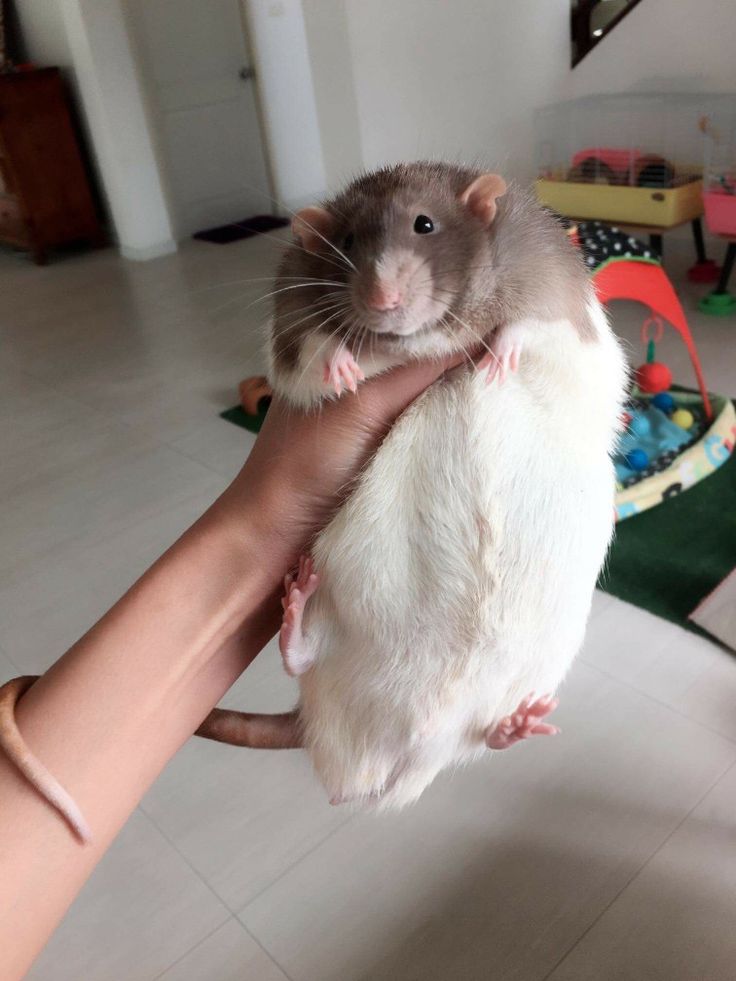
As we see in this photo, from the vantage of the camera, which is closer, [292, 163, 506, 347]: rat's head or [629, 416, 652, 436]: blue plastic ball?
[292, 163, 506, 347]: rat's head

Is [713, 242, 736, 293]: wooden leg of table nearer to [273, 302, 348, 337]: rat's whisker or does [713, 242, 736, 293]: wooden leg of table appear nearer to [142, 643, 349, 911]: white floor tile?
[142, 643, 349, 911]: white floor tile

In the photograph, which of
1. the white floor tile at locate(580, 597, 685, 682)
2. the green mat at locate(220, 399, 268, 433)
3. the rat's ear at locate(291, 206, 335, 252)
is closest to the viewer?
the rat's ear at locate(291, 206, 335, 252)

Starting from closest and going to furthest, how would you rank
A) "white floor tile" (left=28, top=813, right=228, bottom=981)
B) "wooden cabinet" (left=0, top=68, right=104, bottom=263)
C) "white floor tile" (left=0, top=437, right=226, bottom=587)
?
"white floor tile" (left=28, top=813, right=228, bottom=981) < "white floor tile" (left=0, top=437, right=226, bottom=587) < "wooden cabinet" (left=0, top=68, right=104, bottom=263)

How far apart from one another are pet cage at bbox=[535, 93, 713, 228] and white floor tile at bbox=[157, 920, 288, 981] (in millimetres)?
3126

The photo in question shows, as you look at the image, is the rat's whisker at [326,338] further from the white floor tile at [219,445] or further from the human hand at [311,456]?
the white floor tile at [219,445]

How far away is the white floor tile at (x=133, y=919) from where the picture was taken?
57.9 inches

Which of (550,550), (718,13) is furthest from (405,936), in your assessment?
(718,13)

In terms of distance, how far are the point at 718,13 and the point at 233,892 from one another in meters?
4.19

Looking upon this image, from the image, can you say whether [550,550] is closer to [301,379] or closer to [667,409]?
[301,379]

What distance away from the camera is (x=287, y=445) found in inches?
38.8

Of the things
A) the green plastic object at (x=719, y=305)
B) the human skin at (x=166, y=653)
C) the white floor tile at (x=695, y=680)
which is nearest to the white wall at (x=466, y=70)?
the green plastic object at (x=719, y=305)

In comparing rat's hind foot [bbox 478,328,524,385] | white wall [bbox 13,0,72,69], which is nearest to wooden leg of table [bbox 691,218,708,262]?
rat's hind foot [bbox 478,328,524,385]

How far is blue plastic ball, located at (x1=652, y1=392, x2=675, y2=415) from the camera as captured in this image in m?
2.74

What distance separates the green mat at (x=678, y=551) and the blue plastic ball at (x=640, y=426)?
0.23 meters
